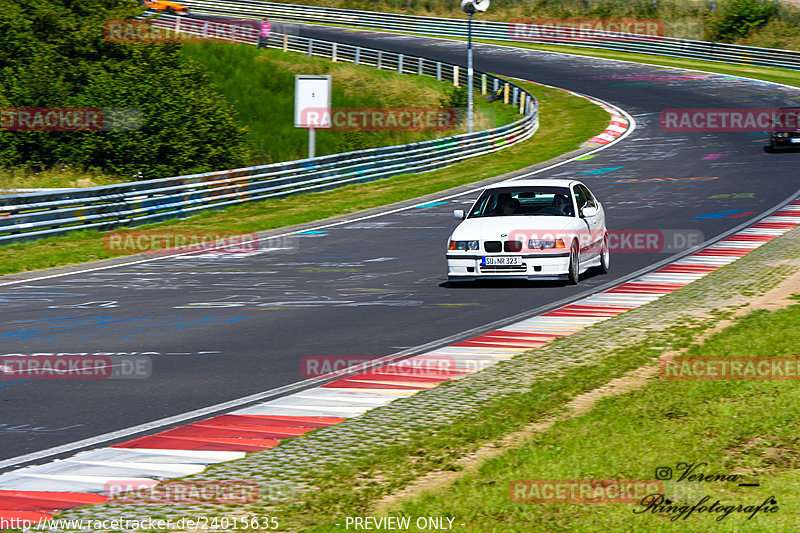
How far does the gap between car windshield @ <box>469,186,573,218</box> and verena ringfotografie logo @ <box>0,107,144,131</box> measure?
26128mm

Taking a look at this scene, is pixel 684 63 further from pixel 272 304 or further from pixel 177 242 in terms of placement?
pixel 272 304

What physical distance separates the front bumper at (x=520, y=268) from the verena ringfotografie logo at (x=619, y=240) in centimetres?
12

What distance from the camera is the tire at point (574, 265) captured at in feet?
47.9

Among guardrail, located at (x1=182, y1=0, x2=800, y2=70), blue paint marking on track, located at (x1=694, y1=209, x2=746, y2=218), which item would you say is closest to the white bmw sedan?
blue paint marking on track, located at (x1=694, y1=209, x2=746, y2=218)

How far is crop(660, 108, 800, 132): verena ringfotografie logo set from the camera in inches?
1682

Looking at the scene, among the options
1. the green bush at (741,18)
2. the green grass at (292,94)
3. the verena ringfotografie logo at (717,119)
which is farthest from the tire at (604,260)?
the green bush at (741,18)

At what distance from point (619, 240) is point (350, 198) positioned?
1029 centimetres

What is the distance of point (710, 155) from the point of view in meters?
35.8

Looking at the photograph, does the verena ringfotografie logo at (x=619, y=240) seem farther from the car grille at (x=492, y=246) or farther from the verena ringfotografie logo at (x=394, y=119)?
the verena ringfotografie logo at (x=394, y=119)

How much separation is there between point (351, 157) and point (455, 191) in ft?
11.9

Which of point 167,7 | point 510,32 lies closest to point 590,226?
point 510,32

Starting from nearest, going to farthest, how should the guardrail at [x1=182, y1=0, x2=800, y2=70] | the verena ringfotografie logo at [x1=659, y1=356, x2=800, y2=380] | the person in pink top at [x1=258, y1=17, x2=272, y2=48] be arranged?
the verena ringfotografie logo at [x1=659, y1=356, x2=800, y2=380] < the person in pink top at [x1=258, y1=17, x2=272, y2=48] < the guardrail at [x1=182, y1=0, x2=800, y2=70]

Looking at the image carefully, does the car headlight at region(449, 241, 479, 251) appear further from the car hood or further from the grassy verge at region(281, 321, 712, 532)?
the grassy verge at region(281, 321, 712, 532)

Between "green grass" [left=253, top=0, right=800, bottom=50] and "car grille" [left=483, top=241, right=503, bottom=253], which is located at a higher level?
"green grass" [left=253, top=0, right=800, bottom=50]
